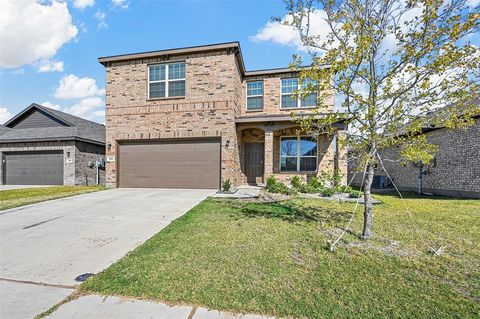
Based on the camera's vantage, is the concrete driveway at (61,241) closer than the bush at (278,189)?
Yes

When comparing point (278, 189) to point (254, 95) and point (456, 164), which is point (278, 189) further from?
point (456, 164)

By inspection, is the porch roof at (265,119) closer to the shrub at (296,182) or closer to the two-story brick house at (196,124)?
the two-story brick house at (196,124)

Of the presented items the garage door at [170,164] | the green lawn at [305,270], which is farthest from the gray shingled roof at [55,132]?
the green lawn at [305,270]

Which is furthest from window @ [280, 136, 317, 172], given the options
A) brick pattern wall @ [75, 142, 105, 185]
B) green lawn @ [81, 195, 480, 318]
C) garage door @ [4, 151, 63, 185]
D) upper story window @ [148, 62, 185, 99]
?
garage door @ [4, 151, 63, 185]

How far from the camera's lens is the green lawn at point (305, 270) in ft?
7.73

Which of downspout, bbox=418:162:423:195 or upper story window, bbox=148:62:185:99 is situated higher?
upper story window, bbox=148:62:185:99

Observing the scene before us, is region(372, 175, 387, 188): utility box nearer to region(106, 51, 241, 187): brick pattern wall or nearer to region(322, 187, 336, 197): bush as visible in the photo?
region(322, 187, 336, 197): bush

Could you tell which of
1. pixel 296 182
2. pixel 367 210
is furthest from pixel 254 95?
Answer: pixel 367 210

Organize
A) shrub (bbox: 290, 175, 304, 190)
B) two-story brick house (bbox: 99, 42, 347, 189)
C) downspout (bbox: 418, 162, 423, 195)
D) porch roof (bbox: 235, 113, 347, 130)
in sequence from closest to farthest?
shrub (bbox: 290, 175, 304, 190) < porch roof (bbox: 235, 113, 347, 130) < two-story brick house (bbox: 99, 42, 347, 189) < downspout (bbox: 418, 162, 423, 195)

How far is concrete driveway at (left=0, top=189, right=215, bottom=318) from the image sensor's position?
2.64 metres

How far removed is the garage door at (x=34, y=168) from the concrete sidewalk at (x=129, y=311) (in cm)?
1540

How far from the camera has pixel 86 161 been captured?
14.9 m

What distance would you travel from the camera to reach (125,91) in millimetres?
11570

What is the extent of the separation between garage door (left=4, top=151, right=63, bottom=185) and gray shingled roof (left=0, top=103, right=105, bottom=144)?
1.03 metres
